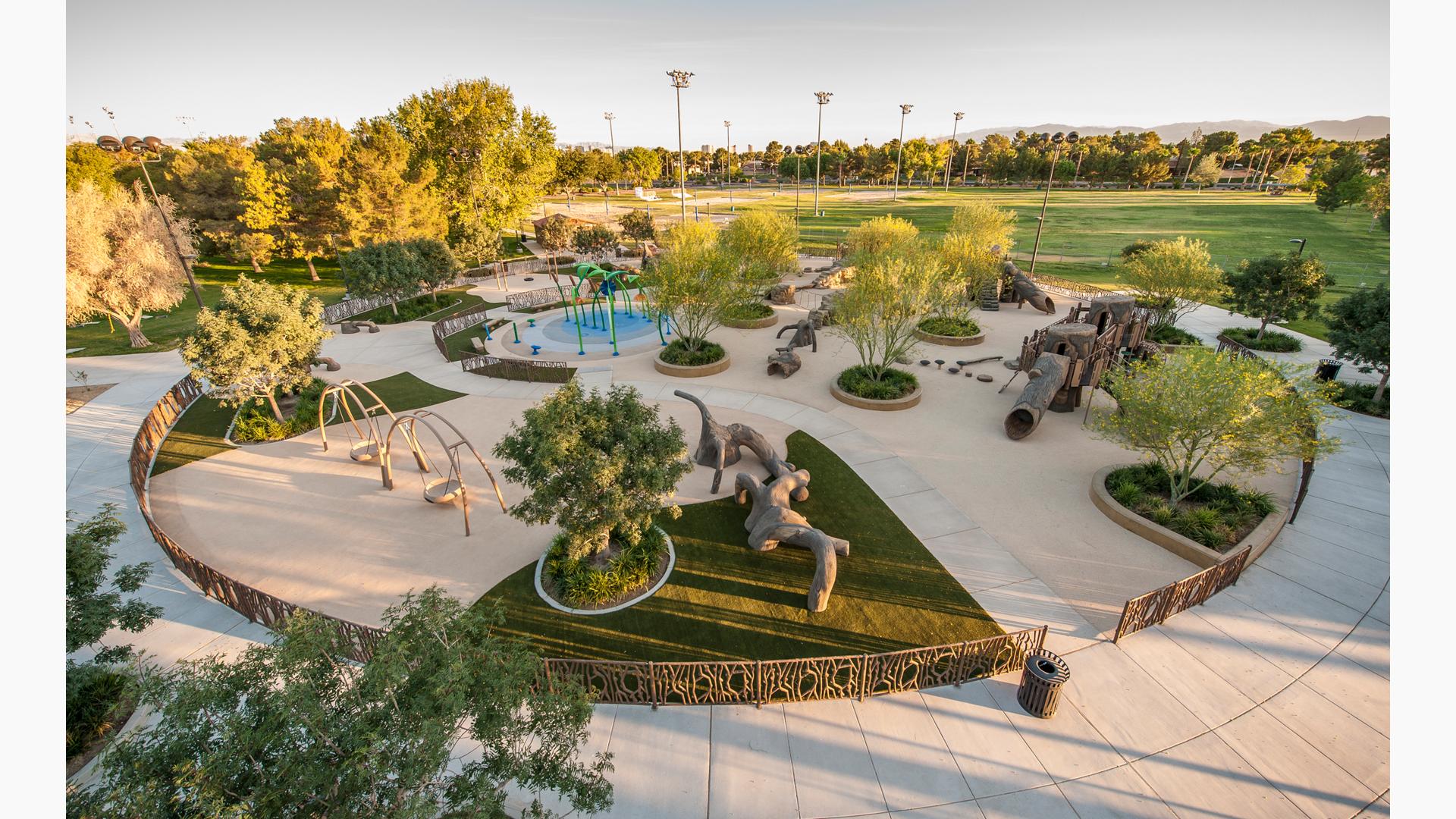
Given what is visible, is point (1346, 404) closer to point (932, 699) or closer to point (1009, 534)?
point (1009, 534)

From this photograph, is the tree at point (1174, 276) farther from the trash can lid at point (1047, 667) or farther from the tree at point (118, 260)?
the tree at point (118, 260)

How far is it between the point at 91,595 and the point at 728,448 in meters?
13.8

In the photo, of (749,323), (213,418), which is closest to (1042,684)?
(749,323)

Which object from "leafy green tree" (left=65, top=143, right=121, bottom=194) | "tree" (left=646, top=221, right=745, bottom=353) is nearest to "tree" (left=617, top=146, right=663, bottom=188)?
"leafy green tree" (left=65, top=143, right=121, bottom=194)

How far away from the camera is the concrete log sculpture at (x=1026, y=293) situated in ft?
115

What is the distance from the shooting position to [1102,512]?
1574 centimetres

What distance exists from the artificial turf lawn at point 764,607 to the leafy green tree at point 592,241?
4535cm

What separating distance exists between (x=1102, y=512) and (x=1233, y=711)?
6.28 meters

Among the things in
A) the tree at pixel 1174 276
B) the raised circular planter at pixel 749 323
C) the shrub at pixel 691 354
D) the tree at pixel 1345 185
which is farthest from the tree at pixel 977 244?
the tree at pixel 1345 185

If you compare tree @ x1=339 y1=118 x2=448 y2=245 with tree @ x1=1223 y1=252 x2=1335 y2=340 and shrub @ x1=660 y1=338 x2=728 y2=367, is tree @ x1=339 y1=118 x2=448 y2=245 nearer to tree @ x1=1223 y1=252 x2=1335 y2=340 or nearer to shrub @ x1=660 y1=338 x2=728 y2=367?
shrub @ x1=660 y1=338 x2=728 y2=367

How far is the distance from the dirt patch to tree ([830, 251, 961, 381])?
32.4 metres

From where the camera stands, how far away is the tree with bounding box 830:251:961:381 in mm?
22047

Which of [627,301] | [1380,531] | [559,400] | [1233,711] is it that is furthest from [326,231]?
[1380,531]

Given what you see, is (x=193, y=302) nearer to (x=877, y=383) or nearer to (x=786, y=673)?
(x=877, y=383)
